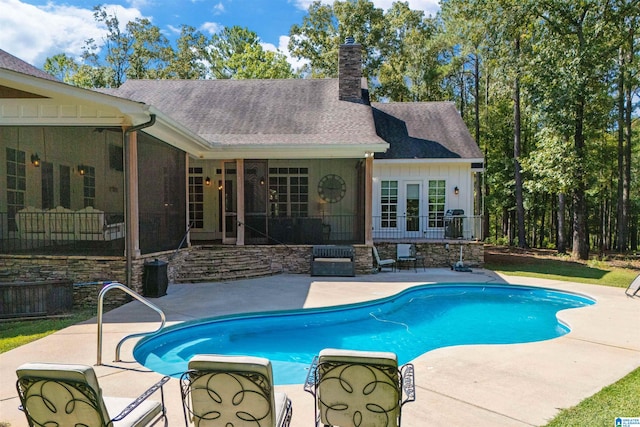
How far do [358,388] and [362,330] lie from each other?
4.84m

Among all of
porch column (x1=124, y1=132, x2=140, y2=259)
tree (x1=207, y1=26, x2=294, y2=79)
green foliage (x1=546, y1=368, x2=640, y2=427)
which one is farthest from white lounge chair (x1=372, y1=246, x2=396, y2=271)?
tree (x1=207, y1=26, x2=294, y2=79)

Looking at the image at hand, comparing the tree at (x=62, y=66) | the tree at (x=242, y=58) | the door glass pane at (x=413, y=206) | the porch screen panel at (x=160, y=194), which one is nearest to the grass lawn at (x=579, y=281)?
the porch screen panel at (x=160, y=194)

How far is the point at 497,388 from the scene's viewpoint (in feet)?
13.5

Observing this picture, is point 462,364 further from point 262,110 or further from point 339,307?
point 262,110

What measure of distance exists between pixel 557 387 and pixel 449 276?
24.2 ft

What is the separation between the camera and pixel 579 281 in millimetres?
11078

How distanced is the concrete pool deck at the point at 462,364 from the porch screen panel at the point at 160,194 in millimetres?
1717

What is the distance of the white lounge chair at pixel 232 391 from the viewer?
241 centimetres

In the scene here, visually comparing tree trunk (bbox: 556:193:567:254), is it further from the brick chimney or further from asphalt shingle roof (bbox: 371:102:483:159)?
the brick chimney

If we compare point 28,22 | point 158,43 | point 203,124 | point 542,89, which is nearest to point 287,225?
point 203,124

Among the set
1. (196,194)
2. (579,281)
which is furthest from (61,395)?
(196,194)

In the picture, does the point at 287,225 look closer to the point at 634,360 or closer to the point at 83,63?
the point at 634,360

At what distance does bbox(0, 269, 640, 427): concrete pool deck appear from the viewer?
3.64 metres

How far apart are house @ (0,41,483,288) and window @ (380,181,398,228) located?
0.12 feet
